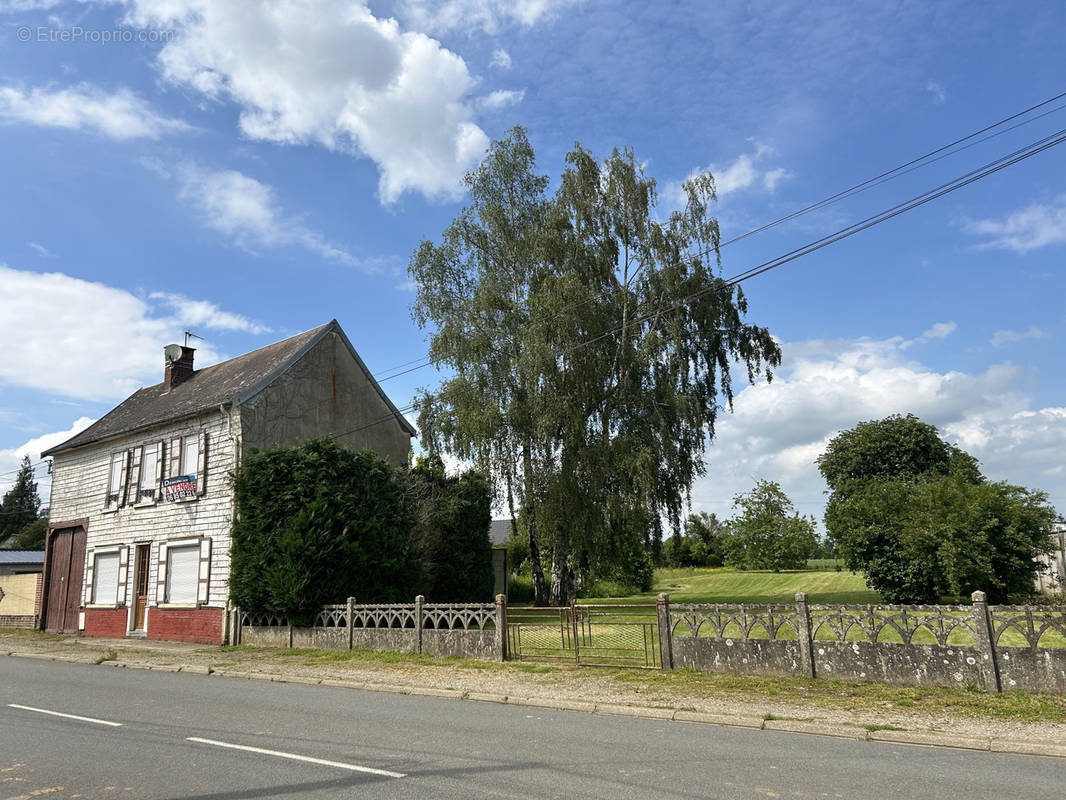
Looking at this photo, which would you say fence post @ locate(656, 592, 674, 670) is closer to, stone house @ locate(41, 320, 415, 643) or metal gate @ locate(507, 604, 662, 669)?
metal gate @ locate(507, 604, 662, 669)

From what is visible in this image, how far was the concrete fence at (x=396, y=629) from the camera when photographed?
48.8 feet

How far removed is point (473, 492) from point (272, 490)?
7615 mm

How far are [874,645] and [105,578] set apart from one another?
24.0 m

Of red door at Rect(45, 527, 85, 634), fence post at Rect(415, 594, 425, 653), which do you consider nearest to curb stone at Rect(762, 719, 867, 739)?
fence post at Rect(415, 594, 425, 653)

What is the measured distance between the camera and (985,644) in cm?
967

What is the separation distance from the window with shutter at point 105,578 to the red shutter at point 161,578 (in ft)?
9.14

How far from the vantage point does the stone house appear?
2145cm

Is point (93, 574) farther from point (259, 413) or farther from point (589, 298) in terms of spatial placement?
point (589, 298)

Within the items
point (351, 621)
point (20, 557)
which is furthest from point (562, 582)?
point (20, 557)

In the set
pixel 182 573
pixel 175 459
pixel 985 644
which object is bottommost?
pixel 985 644

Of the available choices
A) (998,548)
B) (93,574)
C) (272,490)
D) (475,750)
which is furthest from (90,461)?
(998,548)

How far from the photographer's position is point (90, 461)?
1037 inches

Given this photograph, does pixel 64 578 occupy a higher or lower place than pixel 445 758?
higher

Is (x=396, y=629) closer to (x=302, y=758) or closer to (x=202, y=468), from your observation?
(x=202, y=468)
